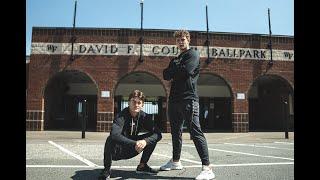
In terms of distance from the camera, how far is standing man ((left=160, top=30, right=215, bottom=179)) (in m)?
4.06

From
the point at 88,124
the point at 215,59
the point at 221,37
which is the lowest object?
the point at 88,124

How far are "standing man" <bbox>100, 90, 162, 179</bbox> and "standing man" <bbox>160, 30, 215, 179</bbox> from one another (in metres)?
0.33

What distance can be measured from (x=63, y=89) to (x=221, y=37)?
11126 millimetres

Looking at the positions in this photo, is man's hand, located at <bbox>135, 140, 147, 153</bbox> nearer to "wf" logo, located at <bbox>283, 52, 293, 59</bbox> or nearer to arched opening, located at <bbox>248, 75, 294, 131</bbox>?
"wf" logo, located at <bbox>283, 52, 293, 59</bbox>

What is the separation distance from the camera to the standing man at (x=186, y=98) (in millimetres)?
4059

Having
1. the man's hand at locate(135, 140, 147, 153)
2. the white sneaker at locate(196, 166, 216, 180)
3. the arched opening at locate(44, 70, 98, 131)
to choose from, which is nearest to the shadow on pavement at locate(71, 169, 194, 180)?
the white sneaker at locate(196, 166, 216, 180)

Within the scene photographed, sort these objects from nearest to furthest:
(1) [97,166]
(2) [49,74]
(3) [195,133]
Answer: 1. (3) [195,133]
2. (1) [97,166]
3. (2) [49,74]

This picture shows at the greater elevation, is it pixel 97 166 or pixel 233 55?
pixel 233 55

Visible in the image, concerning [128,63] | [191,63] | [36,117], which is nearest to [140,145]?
[191,63]
